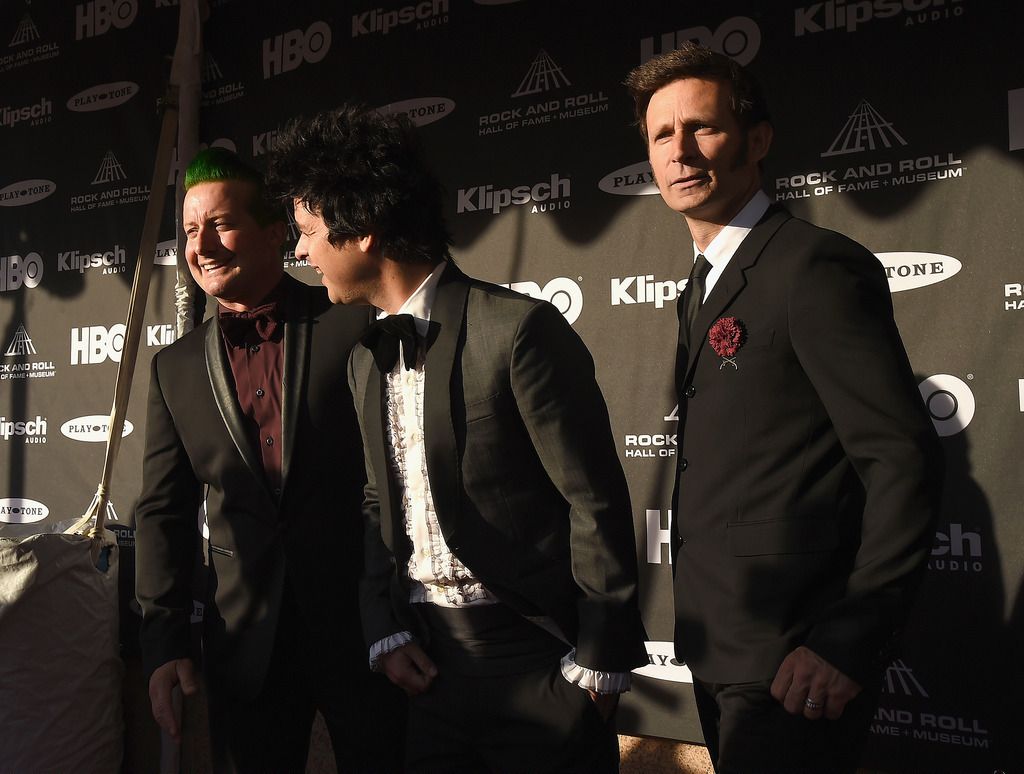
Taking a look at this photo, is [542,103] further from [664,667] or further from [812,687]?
[812,687]

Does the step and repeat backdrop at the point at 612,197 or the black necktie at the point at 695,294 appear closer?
the black necktie at the point at 695,294

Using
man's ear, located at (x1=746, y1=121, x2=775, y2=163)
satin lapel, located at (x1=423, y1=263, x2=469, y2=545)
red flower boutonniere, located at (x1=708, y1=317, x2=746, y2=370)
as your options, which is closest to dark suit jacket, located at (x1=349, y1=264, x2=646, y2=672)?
satin lapel, located at (x1=423, y1=263, x2=469, y2=545)

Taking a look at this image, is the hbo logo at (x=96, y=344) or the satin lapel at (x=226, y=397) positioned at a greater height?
the hbo logo at (x=96, y=344)

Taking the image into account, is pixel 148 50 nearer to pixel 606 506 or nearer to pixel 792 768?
pixel 606 506

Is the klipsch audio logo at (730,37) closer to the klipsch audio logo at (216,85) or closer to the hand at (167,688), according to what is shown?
the klipsch audio logo at (216,85)

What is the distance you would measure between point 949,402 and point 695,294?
1.21 meters

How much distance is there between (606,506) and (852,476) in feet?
1.38

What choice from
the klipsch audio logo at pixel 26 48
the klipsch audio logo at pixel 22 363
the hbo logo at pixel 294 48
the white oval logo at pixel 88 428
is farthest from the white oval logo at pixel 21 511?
the hbo logo at pixel 294 48

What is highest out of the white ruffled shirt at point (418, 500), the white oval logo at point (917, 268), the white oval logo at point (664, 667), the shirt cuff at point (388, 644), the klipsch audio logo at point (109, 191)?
the klipsch audio logo at point (109, 191)

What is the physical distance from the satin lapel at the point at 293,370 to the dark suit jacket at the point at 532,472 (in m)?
0.54

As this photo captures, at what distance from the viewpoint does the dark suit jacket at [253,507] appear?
6.64 feet

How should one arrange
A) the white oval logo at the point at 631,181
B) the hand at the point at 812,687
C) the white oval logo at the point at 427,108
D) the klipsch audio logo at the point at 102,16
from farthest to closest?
1. the klipsch audio logo at the point at 102,16
2. the white oval logo at the point at 427,108
3. the white oval logo at the point at 631,181
4. the hand at the point at 812,687

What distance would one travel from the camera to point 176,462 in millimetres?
2213

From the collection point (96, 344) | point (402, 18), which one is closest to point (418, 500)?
point (402, 18)
